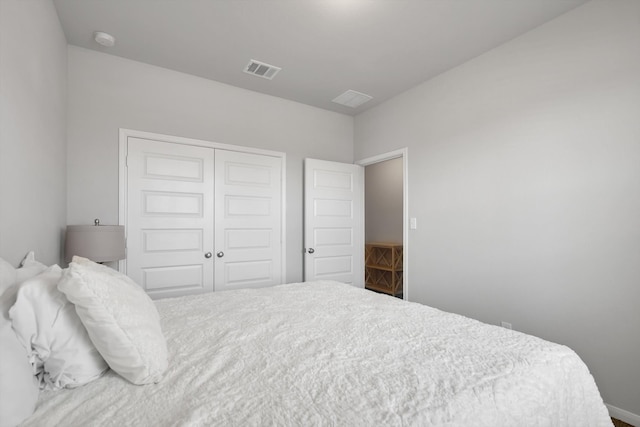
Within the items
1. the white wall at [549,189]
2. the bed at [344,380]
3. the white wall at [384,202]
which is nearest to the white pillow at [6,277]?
the bed at [344,380]

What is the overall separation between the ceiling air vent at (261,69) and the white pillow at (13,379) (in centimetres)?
265

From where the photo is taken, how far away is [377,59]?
2.76 meters

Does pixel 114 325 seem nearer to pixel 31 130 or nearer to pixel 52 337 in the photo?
pixel 52 337

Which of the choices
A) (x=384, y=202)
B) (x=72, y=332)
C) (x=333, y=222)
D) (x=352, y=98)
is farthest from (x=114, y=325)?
(x=384, y=202)

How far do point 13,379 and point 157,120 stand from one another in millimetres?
2710

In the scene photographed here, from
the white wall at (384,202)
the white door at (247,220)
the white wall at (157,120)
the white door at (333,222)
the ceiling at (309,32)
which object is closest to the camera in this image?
the ceiling at (309,32)

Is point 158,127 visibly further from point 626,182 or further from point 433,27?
point 626,182

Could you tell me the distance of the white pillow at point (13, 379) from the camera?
0.66 meters

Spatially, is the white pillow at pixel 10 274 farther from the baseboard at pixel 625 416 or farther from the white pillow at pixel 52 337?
the baseboard at pixel 625 416

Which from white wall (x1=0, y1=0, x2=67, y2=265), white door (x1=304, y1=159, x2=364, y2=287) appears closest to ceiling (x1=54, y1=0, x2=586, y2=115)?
white wall (x1=0, y1=0, x2=67, y2=265)

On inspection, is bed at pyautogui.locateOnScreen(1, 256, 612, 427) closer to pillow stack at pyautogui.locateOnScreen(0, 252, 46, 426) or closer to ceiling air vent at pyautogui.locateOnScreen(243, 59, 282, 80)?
pillow stack at pyautogui.locateOnScreen(0, 252, 46, 426)

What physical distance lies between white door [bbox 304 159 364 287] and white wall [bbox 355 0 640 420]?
3.58ft

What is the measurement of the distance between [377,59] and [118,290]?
9.05 feet

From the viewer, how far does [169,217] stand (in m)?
2.91
